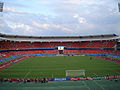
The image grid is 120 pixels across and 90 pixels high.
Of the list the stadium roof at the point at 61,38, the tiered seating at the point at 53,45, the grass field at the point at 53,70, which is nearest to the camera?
the grass field at the point at 53,70

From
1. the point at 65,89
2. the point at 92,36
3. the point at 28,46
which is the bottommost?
the point at 65,89

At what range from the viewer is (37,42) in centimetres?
8288

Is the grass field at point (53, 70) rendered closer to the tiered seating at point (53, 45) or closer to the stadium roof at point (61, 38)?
the tiered seating at point (53, 45)

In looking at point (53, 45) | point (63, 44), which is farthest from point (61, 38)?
point (53, 45)

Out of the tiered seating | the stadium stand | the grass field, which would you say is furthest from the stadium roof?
the grass field

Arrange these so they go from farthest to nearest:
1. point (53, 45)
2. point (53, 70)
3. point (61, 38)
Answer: point (61, 38) < point (53, 45) < point (53, 70)

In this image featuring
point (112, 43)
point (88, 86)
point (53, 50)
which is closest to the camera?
point (88, 86)

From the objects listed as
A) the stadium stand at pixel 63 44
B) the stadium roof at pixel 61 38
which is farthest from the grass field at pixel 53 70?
the stadium roof at pixel 61 38

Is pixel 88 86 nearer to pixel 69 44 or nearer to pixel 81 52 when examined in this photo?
pixel 81 52

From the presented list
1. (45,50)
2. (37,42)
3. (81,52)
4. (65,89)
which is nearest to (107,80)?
(65,89)

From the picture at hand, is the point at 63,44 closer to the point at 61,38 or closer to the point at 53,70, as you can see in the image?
the point at 61,38

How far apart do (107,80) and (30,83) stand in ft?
43.5

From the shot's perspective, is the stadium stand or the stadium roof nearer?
the stadium stand

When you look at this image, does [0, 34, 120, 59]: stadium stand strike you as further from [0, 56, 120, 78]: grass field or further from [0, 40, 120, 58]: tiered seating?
[0, 56, 120, 78]: grass field
